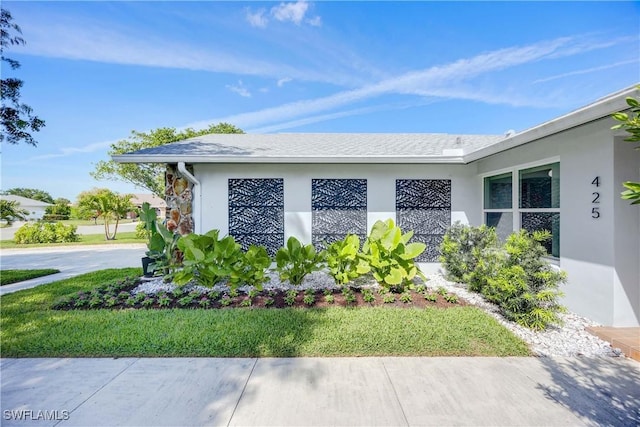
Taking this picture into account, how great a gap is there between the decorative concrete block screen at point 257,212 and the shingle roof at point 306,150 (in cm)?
87

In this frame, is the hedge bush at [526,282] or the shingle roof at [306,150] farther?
the shingle roof at [306,150]

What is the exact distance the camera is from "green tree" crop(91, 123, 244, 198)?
18.2m

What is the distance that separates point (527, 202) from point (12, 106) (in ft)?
40.7

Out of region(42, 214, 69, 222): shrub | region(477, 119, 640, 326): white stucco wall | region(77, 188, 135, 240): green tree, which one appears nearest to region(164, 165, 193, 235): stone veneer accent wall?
region(477, 119, 640, 326): white stucco wall

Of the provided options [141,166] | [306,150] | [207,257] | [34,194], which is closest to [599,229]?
[306,150]

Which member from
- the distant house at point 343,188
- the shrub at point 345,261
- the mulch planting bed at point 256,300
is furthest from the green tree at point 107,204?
the shrub at point 345,261

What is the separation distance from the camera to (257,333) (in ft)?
11.9

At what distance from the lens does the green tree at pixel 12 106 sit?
259 inches

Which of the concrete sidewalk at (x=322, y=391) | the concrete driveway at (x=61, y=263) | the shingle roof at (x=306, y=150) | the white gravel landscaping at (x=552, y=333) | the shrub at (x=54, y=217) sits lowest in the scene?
the concrete driveway at (x=61, y=263)

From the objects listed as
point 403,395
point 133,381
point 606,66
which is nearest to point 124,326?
point 133,381

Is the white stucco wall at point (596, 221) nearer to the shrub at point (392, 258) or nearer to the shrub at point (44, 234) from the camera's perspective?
the shrub at point (392, 258)

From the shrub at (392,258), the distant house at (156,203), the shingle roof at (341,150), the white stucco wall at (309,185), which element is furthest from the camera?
the distant house at (156,203)

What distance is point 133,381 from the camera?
2.77m

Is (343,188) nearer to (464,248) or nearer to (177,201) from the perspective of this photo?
(464,248)
